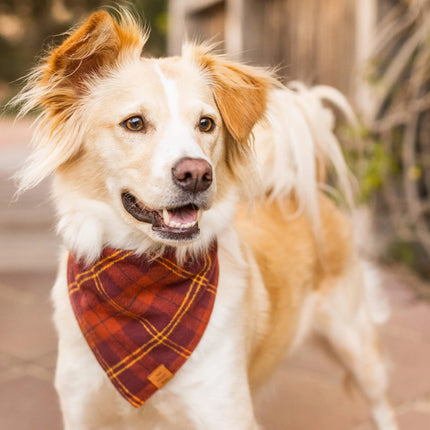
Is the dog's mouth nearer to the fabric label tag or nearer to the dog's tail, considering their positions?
the fabric label tag

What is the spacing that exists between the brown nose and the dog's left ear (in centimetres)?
38

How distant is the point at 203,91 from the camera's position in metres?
2.14

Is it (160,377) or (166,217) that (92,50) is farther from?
(160,377)

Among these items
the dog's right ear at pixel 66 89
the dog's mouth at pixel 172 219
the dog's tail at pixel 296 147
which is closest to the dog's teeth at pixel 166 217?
the dog's mouth at pixel 172 219

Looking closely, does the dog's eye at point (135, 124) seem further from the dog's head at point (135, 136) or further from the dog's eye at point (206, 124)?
the dog's eye at point (206, 124)

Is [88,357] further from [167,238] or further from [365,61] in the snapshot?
[365,61]

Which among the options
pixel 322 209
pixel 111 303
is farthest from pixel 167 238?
pixel 322 209

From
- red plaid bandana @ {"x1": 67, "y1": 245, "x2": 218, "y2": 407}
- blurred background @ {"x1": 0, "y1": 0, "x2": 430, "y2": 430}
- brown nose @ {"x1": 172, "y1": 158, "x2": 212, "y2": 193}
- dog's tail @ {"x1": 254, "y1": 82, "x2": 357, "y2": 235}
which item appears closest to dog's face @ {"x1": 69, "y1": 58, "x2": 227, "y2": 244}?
brown nose @ {"x1": 172, "y1": 158, "x2": 212, "y2": 193}

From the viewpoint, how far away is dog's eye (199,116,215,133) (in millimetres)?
2090

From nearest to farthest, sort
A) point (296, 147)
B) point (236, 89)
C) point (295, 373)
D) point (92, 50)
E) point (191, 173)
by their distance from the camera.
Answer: point (191, 173)
point (92, 50)
point (236, 89)
point (296, 147)
point (295, 373)

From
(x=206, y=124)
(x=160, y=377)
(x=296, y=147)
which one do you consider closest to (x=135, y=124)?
(x=206, y=124)

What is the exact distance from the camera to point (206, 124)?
6.93 feet

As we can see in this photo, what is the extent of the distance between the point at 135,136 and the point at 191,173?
28cm

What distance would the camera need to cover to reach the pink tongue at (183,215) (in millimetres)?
1925
